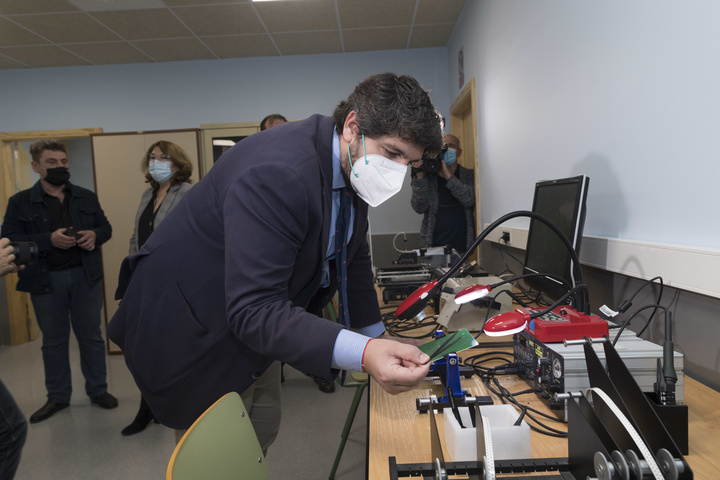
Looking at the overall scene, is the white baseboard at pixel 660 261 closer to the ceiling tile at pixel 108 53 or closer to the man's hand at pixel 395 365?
the man's hand at pixel 395 365

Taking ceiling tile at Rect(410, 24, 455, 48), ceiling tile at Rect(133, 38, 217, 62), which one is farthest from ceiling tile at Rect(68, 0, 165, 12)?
ceiling tile at Rect(410, 24, 455, 48)

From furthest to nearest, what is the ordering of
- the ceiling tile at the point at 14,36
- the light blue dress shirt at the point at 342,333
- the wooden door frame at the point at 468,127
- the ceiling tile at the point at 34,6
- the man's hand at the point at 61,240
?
the ceiling tile at the point at 14,36 < the wooden door frame at the point at 468,127 < the ceiling tile at the point at 34,6 < the man's hand at the point at 61,240 < the light blue dress shirt at the point at 342,333

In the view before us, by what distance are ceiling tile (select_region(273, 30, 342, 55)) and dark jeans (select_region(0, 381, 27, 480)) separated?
379cm

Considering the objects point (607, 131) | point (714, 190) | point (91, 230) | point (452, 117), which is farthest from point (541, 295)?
point (452, 117)

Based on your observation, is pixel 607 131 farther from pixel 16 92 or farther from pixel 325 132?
pixel 16 92

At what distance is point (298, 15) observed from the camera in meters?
3.91

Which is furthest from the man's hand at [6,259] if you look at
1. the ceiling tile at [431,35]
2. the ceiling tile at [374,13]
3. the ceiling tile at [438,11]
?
the ceiling tile at [431,35]

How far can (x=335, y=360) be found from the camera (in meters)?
0.86

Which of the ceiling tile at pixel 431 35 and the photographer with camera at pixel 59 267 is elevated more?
the ceiling tile at pixel 431 35

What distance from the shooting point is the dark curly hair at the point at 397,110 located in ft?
3.28

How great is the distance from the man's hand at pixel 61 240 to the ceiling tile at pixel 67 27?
6.58 feet

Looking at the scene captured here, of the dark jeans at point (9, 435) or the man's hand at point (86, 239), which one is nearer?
the dark jeans at point (9, 435)

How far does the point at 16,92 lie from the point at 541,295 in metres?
5.56

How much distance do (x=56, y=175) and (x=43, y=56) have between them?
2610 mm
